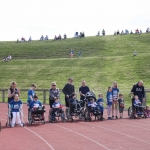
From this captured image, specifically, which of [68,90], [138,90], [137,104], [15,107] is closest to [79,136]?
[15,107]

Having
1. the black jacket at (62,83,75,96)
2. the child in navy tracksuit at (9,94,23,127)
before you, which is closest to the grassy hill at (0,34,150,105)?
the black jacket at (62,83,75,96)

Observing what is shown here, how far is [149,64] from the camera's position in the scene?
53.9 m

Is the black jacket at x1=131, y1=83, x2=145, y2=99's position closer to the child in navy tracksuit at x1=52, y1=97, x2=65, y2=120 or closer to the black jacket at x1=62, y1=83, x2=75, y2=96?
the black jacket at x1=62, y1=83, x2=75, y2=96

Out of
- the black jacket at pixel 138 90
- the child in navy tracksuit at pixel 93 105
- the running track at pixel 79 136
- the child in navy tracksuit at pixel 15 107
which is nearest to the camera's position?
the running track at pixel 79 136

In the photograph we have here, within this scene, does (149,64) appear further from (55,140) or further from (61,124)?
(55,140)

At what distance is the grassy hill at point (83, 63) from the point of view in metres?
48.9

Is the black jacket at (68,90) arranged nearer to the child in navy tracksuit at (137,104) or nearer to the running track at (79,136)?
Result: the running track at (79,136)

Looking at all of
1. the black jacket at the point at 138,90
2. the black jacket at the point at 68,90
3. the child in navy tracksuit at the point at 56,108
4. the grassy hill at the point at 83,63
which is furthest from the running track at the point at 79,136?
the grassy hill at the point at 83,63

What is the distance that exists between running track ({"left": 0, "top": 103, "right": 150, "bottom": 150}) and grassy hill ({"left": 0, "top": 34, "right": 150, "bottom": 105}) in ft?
46.4

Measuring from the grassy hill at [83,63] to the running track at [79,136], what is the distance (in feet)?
46.4

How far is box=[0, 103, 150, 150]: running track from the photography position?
1138cm

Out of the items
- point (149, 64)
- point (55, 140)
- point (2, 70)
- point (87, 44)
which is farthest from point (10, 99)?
point (87, 44)

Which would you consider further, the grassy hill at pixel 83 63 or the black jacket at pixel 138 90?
the grassy hill at pixel 83 63

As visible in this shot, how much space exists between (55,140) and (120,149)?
Result: 232 cm
